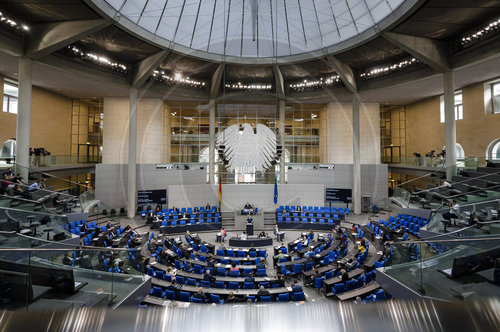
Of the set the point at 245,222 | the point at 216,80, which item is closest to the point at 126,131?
the point at 216,80

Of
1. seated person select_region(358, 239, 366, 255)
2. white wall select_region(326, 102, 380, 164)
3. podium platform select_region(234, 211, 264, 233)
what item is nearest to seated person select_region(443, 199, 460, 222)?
seated person select_region(358, 239, 366, 255)

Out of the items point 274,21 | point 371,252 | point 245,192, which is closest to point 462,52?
point 274,21

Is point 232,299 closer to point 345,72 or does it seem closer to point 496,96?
point 345,72

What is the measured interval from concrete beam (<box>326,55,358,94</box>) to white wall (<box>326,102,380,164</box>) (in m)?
3.34

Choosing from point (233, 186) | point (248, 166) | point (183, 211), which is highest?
point (248, 166)

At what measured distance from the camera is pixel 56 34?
14.4 meters

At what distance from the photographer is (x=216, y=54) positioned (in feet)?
64.8

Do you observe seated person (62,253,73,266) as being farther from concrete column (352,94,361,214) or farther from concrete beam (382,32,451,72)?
concrete column (352,94,361,214)

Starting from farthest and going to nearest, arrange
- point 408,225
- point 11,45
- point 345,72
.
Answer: point 345,72 < point 408,225 < point 11,45

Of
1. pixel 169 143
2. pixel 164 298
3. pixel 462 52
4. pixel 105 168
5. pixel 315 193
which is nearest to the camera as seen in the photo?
pixel 164 298

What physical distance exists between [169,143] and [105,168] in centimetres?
649

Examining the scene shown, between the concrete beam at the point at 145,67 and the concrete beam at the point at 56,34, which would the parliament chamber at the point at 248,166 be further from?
the concrete beam at the point at 145,67

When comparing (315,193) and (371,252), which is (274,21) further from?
(371,252)

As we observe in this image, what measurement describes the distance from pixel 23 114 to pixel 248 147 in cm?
1546
